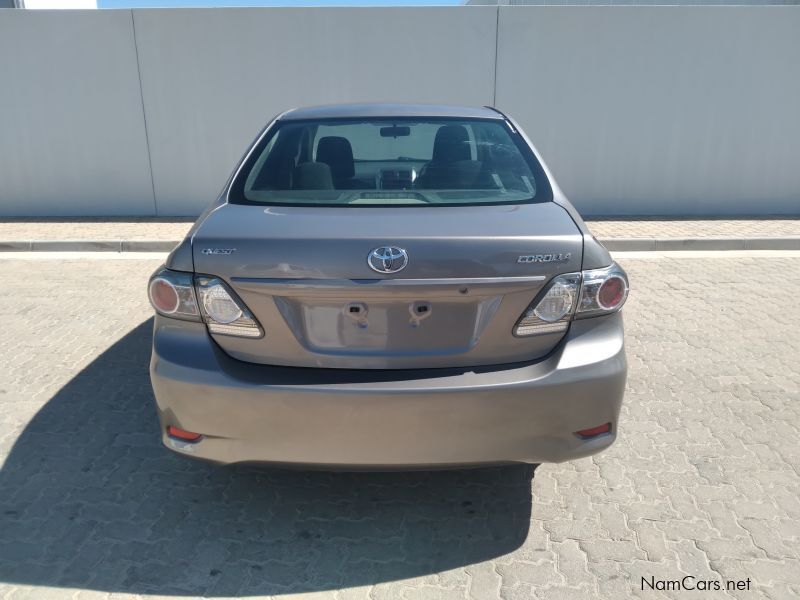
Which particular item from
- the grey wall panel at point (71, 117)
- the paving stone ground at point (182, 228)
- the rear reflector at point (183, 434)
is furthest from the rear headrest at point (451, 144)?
the grey wall panel at point (71, 117)

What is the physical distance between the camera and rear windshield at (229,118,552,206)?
2.84m

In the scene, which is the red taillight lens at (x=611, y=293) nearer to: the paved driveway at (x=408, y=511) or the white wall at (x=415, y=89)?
the paved driveway at (x=408, y=511)

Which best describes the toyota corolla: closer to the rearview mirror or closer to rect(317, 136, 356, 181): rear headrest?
rect(317, 136, 356, 181): rear headrest

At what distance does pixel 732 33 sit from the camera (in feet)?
28.8

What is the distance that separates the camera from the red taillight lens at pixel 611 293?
2.40 metres

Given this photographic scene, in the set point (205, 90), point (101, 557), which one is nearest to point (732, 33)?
point (205, 90)

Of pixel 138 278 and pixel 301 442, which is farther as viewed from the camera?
pixel 138 278

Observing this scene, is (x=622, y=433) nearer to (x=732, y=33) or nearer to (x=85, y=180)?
(x=732, y=33)

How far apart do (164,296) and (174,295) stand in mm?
56

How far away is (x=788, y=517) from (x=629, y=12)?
7736 mm

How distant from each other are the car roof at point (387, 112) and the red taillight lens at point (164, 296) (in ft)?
4.76

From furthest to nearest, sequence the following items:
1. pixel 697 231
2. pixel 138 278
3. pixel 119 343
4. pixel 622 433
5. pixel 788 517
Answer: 1. pixel 697 231
2. pixel 138 278
3. pixel 119 343
4. pixel 622 433
5. pixel 788 517

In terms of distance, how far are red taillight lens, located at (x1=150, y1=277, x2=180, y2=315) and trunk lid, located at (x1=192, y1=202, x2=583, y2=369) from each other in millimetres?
153

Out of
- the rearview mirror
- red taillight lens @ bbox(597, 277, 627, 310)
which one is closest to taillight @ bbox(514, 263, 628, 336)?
red taillight lens @ bbox(597, 277, 627, 310)
